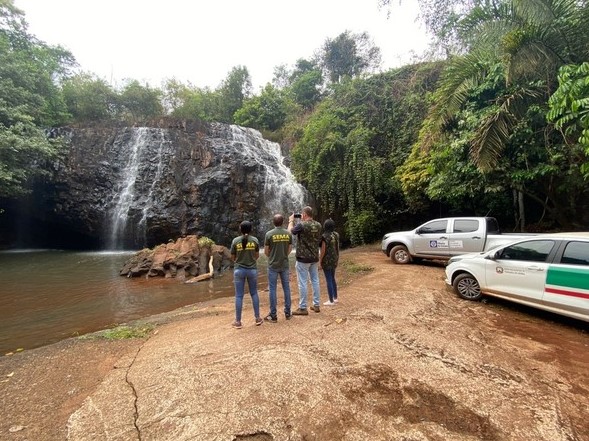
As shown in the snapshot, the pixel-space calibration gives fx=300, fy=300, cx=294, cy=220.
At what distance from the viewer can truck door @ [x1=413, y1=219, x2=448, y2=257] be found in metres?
A: 9.58

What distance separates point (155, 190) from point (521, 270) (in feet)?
60.8

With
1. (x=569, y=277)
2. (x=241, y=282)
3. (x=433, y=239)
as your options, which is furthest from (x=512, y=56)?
(x=241, y=282)

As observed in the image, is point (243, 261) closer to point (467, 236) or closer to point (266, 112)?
point (467, 236)

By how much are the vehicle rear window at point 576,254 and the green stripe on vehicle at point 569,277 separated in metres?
0.15

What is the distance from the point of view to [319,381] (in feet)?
10.9

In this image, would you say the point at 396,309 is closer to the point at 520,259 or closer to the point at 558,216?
the point at 520,259

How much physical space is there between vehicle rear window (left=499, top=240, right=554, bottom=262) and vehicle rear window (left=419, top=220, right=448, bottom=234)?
3909 millimetres

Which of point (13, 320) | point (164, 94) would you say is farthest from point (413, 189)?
point (164, 94)

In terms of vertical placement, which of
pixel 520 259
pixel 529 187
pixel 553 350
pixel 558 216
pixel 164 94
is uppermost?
pixel 164 94

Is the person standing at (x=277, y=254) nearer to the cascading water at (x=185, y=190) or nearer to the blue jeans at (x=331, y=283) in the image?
the blue jeans at (x=331, y=283)

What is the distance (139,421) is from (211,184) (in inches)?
666

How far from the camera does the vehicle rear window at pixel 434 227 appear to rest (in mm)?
9624

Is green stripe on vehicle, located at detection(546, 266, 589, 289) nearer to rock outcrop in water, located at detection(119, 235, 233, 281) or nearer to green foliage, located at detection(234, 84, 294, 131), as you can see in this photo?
rock outcrop in water, located at detection(119, 235, 233, 281)

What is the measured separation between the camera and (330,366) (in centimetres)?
364
